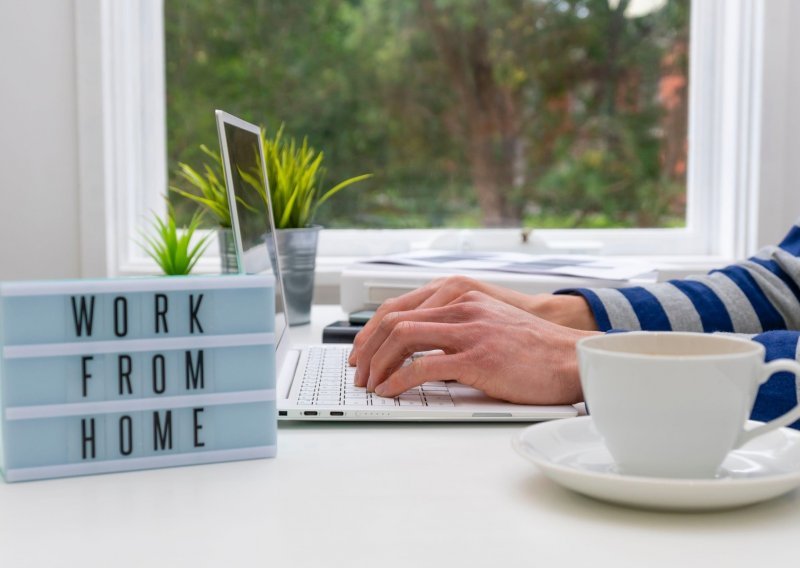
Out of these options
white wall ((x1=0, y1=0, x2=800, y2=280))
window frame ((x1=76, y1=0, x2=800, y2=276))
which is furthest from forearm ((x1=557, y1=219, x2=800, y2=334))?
white wall ((x1=0, y1=0, x2=800, y2=280))

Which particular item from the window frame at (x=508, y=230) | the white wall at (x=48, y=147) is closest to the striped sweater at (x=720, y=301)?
the window frame at (x=508, y=230)

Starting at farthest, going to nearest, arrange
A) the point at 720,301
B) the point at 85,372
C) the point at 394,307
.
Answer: the point at 720,301
the point at 394,307
the point at 85,372

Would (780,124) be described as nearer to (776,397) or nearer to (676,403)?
(776,397)

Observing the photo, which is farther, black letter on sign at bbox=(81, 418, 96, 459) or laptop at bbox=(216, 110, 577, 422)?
laptop at bbox=(216, 110, 577, 422)

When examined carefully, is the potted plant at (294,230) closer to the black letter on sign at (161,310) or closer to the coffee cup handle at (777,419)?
the black letter on sign at (161,310)

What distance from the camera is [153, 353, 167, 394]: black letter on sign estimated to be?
68 cm

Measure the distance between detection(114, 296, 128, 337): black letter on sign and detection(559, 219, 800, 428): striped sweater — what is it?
56 centimetres

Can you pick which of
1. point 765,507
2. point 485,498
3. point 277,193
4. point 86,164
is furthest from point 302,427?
point 86,164

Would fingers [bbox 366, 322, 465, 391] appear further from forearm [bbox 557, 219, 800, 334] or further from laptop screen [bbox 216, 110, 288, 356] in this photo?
forearm [bbox 557, 219, 800, 334]

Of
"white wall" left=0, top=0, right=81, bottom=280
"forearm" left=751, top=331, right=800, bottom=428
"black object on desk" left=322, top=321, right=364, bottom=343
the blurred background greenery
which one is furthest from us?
the blurred background greenery

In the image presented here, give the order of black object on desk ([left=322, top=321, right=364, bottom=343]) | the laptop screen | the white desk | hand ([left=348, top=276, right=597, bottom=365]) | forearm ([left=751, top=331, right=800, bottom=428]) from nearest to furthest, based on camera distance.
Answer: the white desk < forearm ([left=751, top=331, right=800, bottom=428]) < the laptop screen < hand ([left=348, top=276, right=597, bottom=365]) < black object on desk ([left=322, top=321, right=364, bottom=343])

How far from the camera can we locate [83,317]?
66 cm

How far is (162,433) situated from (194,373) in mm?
47

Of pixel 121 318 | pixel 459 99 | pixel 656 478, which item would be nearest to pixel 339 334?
pixel 121 318
